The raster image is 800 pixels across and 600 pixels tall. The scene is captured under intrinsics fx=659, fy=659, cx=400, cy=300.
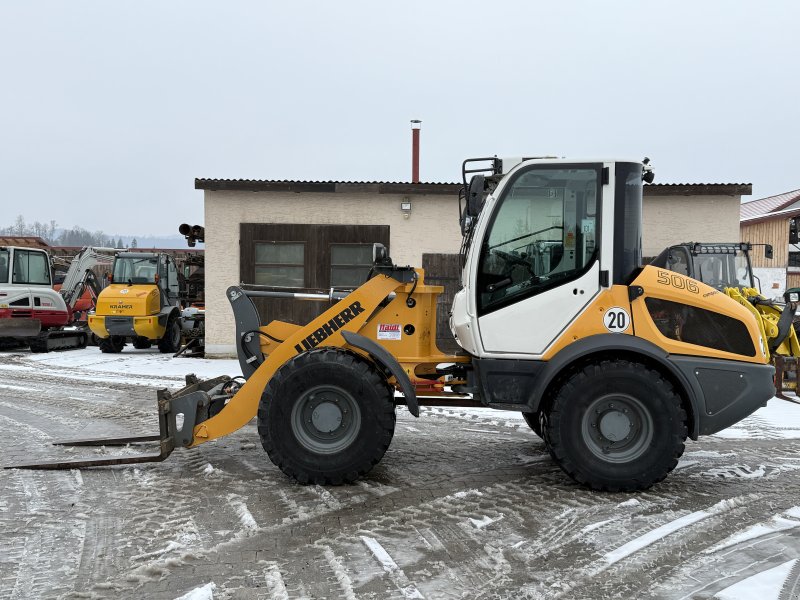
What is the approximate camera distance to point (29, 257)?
53.2 ft

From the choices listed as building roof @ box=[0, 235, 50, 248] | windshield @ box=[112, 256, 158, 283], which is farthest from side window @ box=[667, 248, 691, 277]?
building roof @ box=[0, 235, 50, 248]

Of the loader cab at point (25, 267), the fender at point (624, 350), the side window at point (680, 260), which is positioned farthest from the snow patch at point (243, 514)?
the loader cab at point (25, 267)

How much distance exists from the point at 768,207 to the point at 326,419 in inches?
1209

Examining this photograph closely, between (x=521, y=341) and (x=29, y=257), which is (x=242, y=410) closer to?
(x=521, y=341)

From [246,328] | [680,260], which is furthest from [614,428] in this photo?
[680,260]

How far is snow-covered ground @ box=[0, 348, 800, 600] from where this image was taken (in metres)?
3.38

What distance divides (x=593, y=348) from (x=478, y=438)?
7.91 ft

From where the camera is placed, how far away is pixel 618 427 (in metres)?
4.76

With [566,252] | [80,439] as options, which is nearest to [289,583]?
[566,252]

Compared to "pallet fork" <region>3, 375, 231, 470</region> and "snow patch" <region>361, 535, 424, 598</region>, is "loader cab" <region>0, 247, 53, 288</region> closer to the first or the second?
"pallet fork" <region>3, 375, 231, 470</region>

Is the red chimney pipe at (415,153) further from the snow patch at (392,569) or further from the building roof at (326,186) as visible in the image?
the snow patch at (392,569)

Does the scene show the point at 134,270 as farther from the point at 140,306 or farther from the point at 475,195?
the point at 475,195

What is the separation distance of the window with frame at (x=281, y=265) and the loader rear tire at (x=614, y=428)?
960 cm

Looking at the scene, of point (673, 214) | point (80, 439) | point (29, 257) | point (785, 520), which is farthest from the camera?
point (29, 257)
